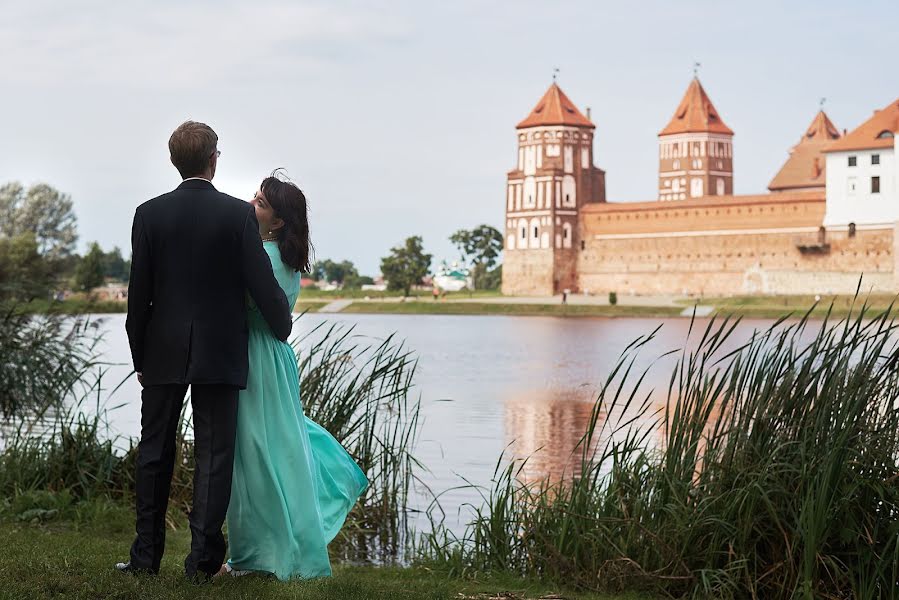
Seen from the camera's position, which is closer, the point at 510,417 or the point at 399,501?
the point at 399,501

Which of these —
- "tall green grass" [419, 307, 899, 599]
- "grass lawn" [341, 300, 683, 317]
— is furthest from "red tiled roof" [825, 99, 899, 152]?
"tall green grass" [419, 307, 899, 599]

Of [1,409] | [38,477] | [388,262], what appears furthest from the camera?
[388,262]

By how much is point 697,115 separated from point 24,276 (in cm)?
7186

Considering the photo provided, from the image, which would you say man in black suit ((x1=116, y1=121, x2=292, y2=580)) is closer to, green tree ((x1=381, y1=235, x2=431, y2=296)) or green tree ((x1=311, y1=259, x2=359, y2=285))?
green tree ((x1=381, y1=235, x2=431, y2=296))

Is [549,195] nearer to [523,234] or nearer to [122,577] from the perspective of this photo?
[523,234]

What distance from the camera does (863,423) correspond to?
4.23 meters

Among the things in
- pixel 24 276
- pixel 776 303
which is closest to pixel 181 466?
pixel 24 276

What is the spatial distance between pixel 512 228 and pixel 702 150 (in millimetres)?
16328

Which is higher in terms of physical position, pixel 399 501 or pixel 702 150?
pixel 702 150

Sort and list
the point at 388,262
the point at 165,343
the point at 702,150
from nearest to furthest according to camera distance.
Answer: the point at 165,343
the point at 388,262
the point at 702,150

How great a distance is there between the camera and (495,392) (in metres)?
16.3

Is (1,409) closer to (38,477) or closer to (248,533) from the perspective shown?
(38,477)

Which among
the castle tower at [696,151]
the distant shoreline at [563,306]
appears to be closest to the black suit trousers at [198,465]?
the distant shoreline at [563,306]

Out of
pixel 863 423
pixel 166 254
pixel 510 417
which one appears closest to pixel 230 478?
pixel 166 254
